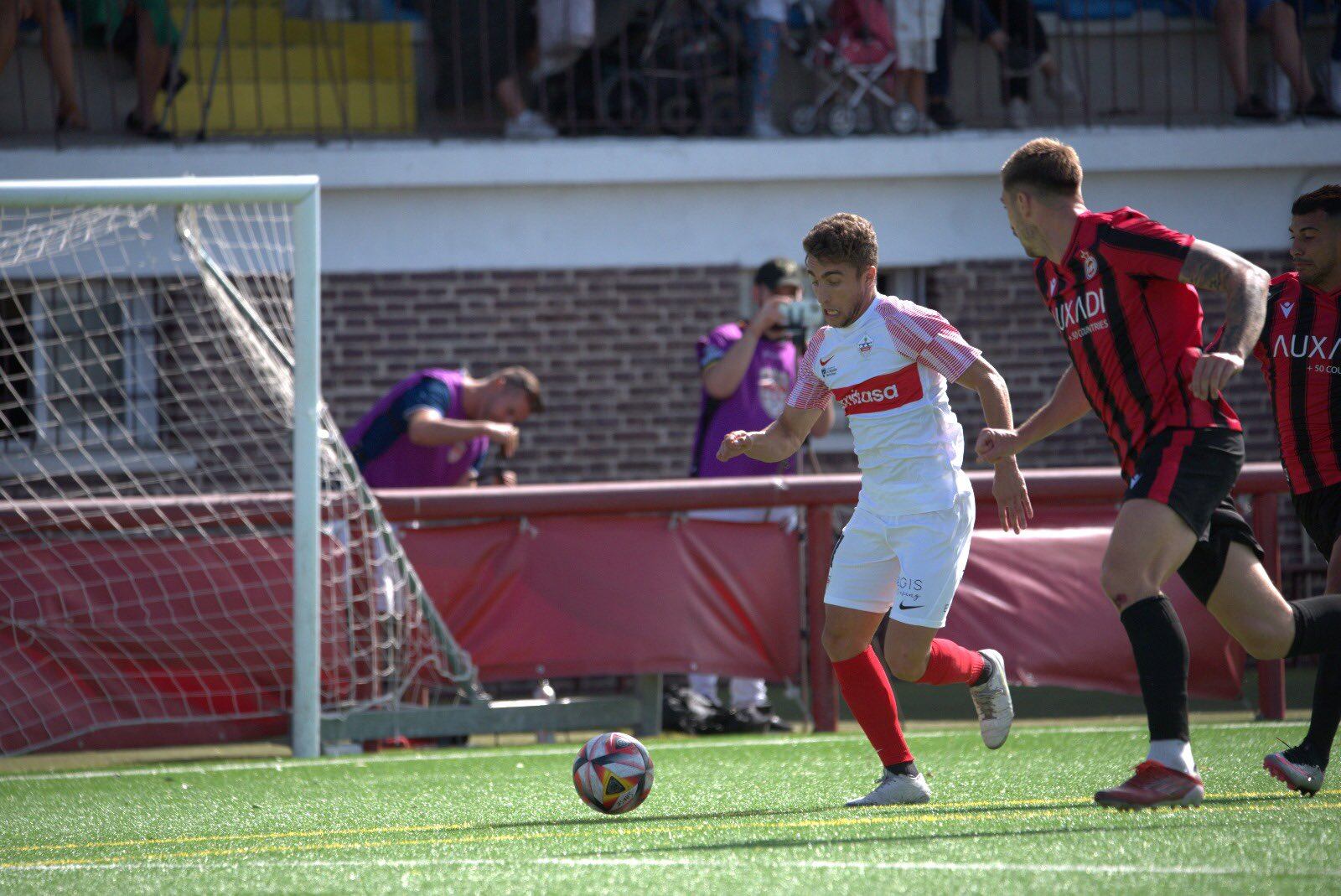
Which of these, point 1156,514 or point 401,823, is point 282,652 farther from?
point 1156,514

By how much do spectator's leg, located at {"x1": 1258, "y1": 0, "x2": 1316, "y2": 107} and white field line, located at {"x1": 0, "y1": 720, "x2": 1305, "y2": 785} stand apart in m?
6.60

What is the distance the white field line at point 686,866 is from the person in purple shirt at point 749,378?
4668 mm

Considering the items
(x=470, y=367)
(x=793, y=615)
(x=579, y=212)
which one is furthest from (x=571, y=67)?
(x=793, y=615)

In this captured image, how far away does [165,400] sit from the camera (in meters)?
11.4

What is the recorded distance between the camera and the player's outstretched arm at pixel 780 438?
18.0 ft

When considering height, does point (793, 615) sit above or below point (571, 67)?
below

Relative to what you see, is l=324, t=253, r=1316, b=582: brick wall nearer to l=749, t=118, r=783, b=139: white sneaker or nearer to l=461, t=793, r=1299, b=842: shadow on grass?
l=749, t=118, r=783, b=139: white sneaker

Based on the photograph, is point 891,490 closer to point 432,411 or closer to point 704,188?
point 432,411

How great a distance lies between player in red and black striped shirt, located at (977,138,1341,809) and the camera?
4.44 meters

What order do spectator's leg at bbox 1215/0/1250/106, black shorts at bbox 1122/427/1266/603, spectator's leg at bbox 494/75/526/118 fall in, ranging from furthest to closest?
spectator's leg at bbox 1215/0/1250/106 < spectator's leg at bbox 494/75/526/118 < black shorts at bbox 1122/427/1266/603

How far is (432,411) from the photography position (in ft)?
28.5

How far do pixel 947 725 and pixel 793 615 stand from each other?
1.21m

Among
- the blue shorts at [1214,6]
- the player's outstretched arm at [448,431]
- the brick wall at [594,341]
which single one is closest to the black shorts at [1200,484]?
the player's outstretched arm at [448,431]

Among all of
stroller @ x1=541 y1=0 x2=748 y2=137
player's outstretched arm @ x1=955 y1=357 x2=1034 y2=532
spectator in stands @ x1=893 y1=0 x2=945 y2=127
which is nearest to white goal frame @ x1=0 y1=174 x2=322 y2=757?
player's outstretched arm @ x1=955 y1=357 x2=1034 y2=532
